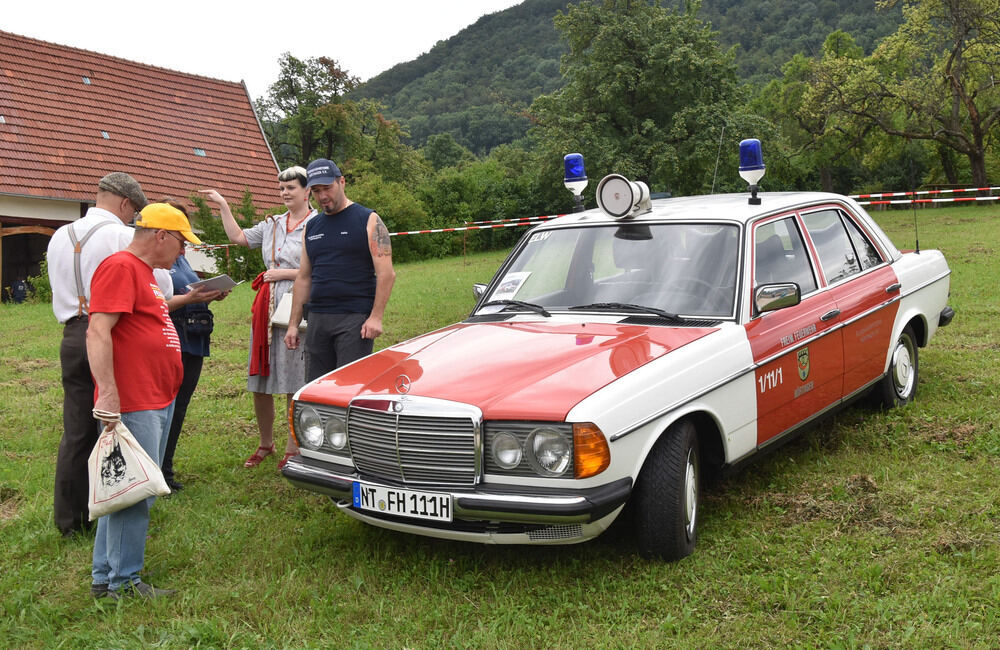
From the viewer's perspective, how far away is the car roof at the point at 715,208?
5176mm

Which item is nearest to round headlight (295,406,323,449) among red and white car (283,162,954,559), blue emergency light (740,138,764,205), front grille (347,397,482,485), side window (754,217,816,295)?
red and white car (283,162,954,559)

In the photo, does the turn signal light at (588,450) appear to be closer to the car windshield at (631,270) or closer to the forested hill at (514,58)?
the car windshield at (631,270)

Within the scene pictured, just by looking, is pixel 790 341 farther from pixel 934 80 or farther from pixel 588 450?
pixel 934 80

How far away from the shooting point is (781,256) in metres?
5.28

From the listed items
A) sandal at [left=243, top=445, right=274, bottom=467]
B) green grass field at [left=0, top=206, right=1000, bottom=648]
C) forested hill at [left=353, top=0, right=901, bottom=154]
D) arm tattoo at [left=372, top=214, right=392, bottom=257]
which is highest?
forested hill at [left=353, top=0, right=901, bottom=154]

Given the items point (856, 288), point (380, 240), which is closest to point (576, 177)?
point (380, 240)

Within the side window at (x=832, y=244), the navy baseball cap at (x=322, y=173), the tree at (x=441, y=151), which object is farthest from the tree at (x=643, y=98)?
the navy baseball cap at (x=322, y=173)

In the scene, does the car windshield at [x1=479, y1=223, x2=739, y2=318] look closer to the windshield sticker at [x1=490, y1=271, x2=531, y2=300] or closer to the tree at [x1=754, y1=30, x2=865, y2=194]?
the windshield sticker at [x1=490, y1=271, x2=531, y2=300]

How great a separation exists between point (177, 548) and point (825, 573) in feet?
10.6

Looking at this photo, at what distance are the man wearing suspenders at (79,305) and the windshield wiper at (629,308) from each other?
8.36 ft

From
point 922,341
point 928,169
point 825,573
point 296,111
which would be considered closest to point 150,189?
point 296,111

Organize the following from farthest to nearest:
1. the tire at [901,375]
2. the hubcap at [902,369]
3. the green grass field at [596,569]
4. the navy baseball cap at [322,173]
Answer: the hubcap at [902,369] → the tire at [901,375] → the navy baseball cap at [322,173] → the green grass field at [596,569]

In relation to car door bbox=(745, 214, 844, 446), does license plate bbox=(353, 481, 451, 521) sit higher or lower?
lower

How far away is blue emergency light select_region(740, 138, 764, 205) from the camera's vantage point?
551cm
